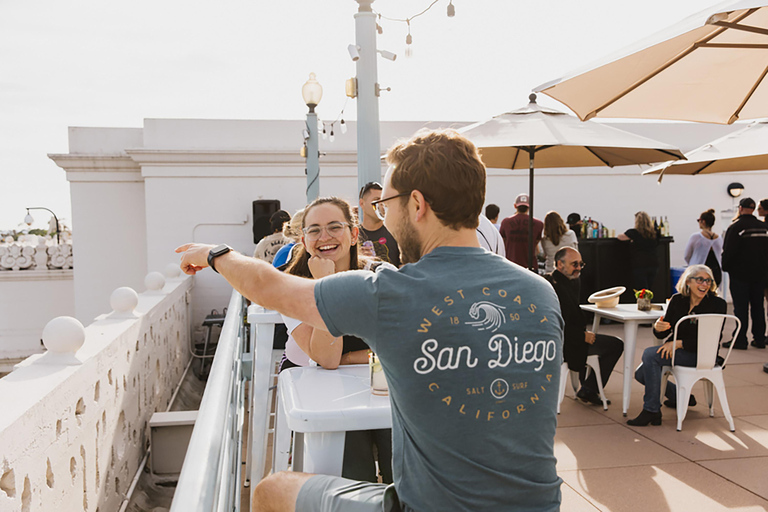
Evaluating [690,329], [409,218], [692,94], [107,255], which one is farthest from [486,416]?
[107,255]

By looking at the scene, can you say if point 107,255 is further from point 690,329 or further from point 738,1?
point 738,1

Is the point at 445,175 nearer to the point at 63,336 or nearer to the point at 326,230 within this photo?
the point at 326,230

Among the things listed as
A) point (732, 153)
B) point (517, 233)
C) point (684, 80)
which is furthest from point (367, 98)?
point (517, 233)

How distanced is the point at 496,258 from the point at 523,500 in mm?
569

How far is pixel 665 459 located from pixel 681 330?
111 cm

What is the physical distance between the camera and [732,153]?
240 inches

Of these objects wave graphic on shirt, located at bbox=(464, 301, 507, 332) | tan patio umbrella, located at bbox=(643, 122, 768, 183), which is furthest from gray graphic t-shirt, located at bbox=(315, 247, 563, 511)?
tan patio umbrella, located at bbox=(643, 122, 768, 183)

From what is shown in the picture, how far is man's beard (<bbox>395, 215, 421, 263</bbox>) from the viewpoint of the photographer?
1563 mm

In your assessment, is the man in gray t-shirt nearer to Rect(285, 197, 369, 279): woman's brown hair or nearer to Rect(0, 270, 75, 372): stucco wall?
Rect(285, 197, 369, 279): woman's brown hair

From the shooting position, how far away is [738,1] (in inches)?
95.0

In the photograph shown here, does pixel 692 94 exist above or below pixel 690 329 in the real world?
above

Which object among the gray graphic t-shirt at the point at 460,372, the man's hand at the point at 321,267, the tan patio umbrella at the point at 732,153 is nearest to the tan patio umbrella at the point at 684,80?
the tan patio umbrella at the point at 732,153

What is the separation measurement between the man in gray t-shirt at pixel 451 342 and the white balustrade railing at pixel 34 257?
58.0ft

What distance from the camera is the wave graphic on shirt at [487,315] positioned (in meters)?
1.36
